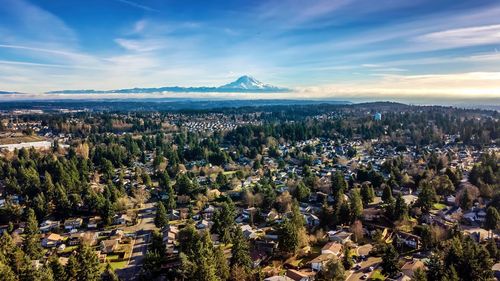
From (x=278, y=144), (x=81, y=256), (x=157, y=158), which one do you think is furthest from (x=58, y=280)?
(x=278, y=144)

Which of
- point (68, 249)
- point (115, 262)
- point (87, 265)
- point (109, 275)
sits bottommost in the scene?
point (68, 249)

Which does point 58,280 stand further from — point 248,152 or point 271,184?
point 248,152

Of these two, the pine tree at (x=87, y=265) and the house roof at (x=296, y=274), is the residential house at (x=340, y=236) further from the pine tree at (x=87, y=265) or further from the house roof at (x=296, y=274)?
the pine tree at (x=87, y=265)

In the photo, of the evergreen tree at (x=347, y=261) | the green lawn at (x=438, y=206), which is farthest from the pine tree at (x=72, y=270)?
the green lawn at (x=438, y=206)

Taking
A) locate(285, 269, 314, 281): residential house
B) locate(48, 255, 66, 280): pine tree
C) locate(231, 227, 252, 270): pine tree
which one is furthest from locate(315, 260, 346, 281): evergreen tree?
locate(48, 255, 66, 280): pine tree

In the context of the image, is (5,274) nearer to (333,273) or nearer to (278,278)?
(278,278)

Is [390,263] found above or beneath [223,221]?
above

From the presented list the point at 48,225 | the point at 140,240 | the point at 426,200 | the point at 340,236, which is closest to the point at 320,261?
the point at 340,236

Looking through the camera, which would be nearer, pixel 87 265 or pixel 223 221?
pixel 87 265
